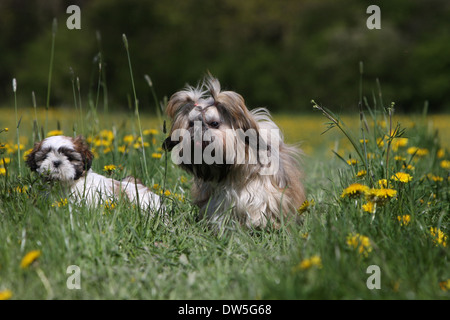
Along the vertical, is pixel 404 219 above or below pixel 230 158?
below

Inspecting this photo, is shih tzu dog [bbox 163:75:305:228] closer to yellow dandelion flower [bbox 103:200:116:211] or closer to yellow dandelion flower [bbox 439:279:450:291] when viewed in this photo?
yellow dandelion flower [bbox 103:200:116:211]

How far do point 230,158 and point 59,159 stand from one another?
1.28m

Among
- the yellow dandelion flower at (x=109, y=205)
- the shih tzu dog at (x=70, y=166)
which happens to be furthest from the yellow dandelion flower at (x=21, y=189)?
the yellow dandelion flower at (x=109, y=205)

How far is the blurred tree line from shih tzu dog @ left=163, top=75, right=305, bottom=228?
57.7ft

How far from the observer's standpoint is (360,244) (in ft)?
8.41

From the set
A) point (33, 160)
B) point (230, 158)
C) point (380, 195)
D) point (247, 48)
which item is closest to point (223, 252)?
point (230, 158)

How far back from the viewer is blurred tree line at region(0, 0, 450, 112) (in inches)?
883

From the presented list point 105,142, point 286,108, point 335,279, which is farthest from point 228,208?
point 286,108

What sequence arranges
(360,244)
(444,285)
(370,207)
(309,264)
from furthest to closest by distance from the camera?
(370,207) → (360,244) → (444,285) → (309,264)

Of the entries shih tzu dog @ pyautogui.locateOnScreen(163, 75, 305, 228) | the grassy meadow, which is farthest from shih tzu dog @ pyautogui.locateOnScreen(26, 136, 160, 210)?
shih tzu dog @ pyautogui.locateOnScreen(163, 75, 305, 228)

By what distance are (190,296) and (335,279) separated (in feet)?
2.42

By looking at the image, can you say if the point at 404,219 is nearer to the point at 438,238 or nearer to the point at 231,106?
the point at 438,238

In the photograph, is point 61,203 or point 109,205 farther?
point 109,205

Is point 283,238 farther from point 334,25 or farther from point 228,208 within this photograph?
point 334,25
